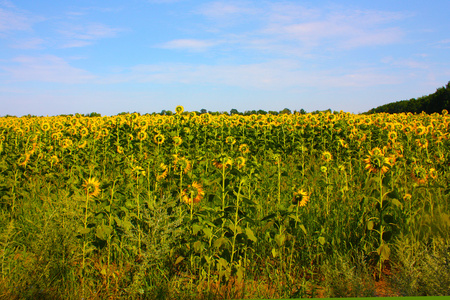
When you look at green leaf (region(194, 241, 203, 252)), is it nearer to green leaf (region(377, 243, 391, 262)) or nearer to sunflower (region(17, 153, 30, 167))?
green leaf (region(377, 243, 391, 262))

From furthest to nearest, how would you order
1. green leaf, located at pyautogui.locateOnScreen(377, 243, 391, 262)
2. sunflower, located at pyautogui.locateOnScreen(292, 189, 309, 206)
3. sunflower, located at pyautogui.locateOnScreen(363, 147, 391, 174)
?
sunflower, located at pyautogui.locateOnScreen(363, 147, 391, 174), sunflower, located at pyautogui.locateOnScreen(292, 189, 309, 206), green leaf, located at pyautogui.locateOnScreen(377, 243, 391, 262)

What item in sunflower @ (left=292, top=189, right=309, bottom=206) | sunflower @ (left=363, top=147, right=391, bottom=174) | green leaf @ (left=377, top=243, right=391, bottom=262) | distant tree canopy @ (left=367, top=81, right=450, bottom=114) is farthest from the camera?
distant tree canopy @ (left=367, top=81, right=450, bottom=114)

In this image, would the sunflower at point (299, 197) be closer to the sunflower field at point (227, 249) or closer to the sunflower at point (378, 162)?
the sunflower field at point (227, 249)

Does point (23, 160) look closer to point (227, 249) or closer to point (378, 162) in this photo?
point (227, 249)

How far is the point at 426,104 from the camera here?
25.5 meters

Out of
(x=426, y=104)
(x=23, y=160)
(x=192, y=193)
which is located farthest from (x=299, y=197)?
(x=426, y=104)

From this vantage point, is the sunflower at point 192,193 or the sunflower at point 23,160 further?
the sunflower at point 23,160

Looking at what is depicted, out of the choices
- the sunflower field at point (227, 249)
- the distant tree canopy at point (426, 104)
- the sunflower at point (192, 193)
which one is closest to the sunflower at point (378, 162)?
the sunflower field at point (227, 249)

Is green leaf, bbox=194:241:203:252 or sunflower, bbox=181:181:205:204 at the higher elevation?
sunflower, bbox=181:181:205:204

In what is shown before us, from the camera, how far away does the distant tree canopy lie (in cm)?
2306

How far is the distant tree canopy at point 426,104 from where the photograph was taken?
23062 mm

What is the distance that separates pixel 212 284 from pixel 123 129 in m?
6.28

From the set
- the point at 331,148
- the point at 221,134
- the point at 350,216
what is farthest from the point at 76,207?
the point at 331,148

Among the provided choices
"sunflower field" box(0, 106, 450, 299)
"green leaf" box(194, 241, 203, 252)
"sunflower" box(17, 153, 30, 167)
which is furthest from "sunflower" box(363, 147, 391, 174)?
"sunflower" box(17, 153, 30, 167)
